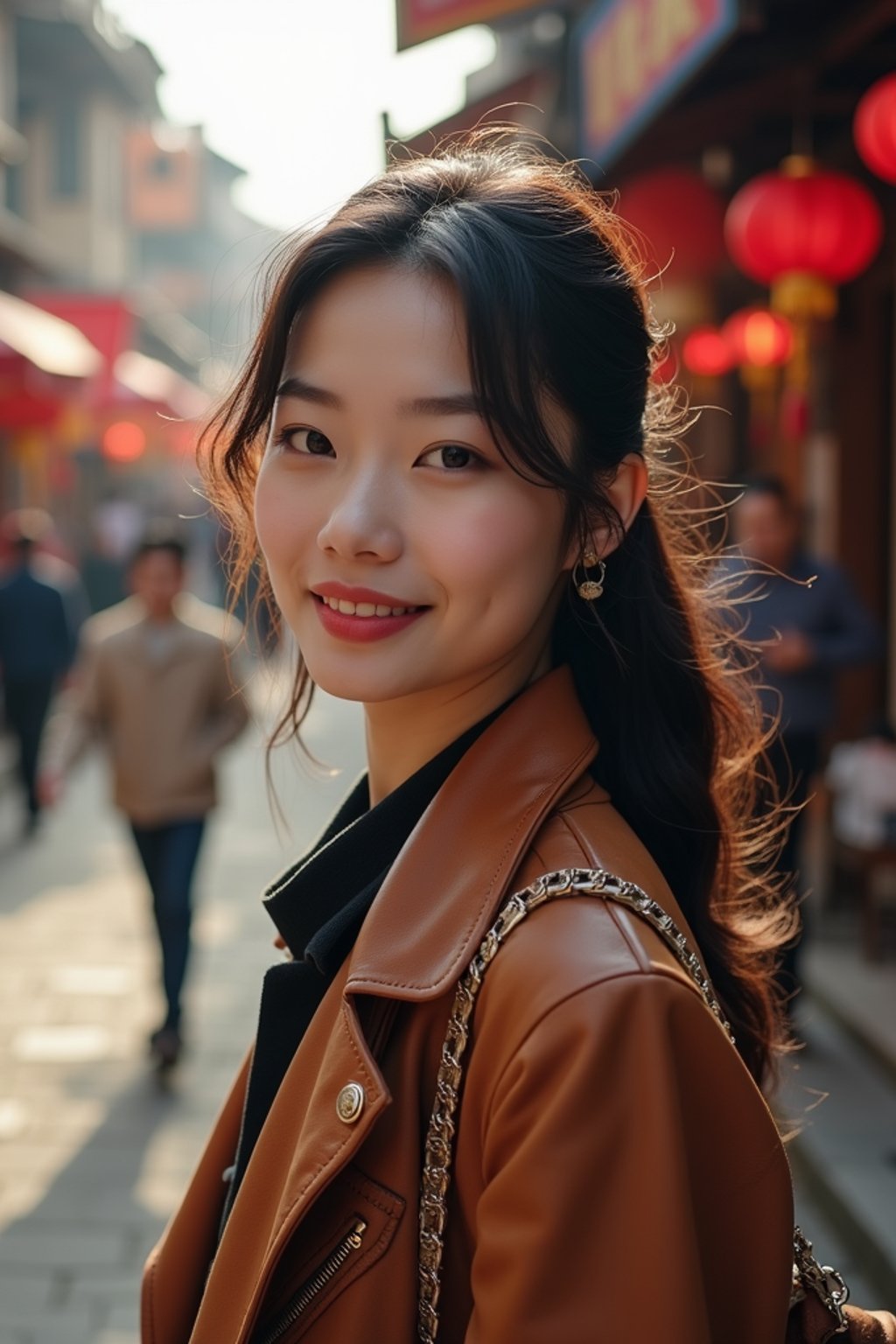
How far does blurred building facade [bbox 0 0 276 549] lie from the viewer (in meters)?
12.0

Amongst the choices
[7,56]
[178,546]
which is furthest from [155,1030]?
[7,56]

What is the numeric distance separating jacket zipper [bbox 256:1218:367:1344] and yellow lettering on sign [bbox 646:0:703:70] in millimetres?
3789

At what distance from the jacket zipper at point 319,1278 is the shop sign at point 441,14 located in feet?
18.7

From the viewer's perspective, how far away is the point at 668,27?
4496mm

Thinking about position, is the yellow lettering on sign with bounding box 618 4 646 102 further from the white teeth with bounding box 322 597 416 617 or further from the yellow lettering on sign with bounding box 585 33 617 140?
the white teeth with bounding box 322 597 416 617

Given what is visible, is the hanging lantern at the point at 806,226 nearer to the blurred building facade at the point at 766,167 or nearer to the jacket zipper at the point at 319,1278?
the blurred building facade at the point at 766,167

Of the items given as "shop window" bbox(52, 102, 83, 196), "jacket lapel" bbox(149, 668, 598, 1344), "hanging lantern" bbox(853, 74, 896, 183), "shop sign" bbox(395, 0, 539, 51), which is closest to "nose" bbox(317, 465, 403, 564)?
"jacket lapel" bbox(149, 668, 598, 1344)

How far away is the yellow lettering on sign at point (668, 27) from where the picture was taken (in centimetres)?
424

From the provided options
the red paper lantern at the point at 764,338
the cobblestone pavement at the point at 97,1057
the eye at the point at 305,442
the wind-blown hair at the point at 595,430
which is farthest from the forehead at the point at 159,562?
the eye at the point at 305,442

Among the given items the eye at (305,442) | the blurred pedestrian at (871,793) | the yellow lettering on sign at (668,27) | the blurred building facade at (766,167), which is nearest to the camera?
the eye at (305,442)

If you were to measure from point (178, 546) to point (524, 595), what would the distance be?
4.54 m

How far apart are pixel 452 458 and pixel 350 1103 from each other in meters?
0.58

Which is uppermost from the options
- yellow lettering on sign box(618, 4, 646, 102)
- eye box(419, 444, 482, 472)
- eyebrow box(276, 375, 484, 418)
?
yellow lettering on sign box(618, 4, 646, 102)

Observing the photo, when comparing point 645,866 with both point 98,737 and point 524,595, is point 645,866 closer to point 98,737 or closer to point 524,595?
point 524,595
